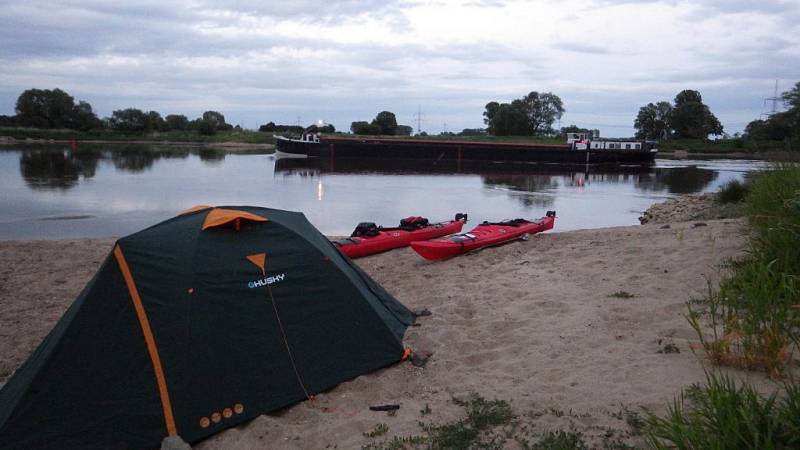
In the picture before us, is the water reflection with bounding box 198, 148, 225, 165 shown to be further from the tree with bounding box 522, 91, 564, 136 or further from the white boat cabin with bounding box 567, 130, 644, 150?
the tree with bounding box 522, 91, 564, 136

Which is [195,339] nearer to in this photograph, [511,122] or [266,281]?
→ [266,281]

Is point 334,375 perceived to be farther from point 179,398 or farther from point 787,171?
point 787,171

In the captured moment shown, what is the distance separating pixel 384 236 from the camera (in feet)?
32.1

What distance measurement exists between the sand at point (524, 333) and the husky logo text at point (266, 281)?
3.03 feet

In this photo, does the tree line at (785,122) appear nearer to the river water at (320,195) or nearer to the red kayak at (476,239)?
the river water at (320,195)

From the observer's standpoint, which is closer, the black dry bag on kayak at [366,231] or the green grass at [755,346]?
the green grass at [755,346]

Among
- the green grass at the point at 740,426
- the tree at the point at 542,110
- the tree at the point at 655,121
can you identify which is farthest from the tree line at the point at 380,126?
the green grass at the point at 740,426

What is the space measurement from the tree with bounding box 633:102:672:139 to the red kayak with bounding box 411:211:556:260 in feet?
284

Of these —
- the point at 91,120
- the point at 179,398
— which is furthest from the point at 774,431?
the point at 91,120

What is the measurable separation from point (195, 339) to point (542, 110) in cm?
9016

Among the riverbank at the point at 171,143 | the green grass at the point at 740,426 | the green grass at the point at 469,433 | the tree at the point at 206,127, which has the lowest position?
the green grass at the point at 469,433

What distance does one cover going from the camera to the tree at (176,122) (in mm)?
98188

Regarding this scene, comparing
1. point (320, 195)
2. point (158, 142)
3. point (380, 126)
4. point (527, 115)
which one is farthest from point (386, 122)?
point (320, 195)

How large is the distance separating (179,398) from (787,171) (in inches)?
254
